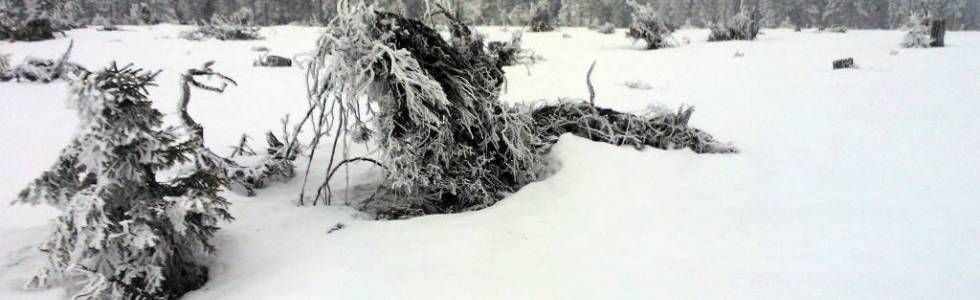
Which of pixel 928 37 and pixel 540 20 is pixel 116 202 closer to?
pixel 928 37

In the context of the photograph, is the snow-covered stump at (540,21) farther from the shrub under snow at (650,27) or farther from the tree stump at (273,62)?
the tree stump at (273,62)

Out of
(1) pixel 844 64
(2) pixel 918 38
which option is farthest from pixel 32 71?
(2) pixel 918 38

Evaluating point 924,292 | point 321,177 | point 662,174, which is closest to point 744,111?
point 662,174

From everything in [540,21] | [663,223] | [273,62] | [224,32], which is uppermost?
[540,21]

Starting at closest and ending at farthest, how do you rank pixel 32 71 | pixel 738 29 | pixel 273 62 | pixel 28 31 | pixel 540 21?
pixel 32 71
pixel 273 62
pixel 28 31
pixel 738 29
pixel 540 21

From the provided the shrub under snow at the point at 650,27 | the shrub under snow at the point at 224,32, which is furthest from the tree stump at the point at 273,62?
the shrub under snow at the point at 650,27

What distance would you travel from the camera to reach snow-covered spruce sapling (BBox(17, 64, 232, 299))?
7.62ft

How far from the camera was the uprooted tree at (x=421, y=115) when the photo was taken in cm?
333

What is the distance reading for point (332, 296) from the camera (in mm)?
2414

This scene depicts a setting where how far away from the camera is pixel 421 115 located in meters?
3.47

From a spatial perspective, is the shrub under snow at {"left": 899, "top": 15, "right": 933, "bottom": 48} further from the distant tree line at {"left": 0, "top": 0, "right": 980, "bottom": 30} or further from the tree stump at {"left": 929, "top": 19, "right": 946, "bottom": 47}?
the distant tree line at {"left": 0, "top": 0, "right": 980, "bottom": 30}

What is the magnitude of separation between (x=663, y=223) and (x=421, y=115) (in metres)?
1.58

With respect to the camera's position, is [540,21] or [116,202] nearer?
[116,202]

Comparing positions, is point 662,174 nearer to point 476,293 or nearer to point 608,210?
point 608,210
